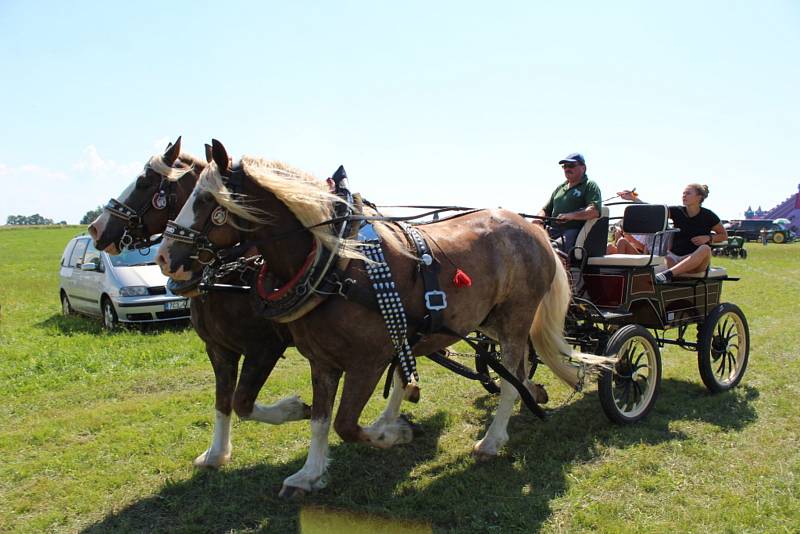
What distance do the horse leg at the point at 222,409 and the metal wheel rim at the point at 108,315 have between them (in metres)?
5.90

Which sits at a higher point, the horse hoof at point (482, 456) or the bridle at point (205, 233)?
the bridle at point (205, 233)

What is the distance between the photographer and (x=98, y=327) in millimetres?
9562

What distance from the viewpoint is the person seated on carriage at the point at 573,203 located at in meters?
5.08

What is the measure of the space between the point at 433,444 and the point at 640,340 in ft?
6.08

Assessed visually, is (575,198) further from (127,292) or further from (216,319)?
(127,292)

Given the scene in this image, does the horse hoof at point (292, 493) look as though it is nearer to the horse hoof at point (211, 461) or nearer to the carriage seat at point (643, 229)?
the horse hoof at point (211, 461)

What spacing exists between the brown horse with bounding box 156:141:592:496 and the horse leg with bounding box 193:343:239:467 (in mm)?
797

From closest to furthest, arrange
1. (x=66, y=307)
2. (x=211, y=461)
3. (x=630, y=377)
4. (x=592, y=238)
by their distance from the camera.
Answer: (x=211, y=461)
(x=630, y=377)
(x=592, y=238)
(x=66, y=307)

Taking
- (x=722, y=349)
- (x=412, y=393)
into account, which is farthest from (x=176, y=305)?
(x=722, y=349)

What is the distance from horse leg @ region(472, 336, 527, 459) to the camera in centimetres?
425

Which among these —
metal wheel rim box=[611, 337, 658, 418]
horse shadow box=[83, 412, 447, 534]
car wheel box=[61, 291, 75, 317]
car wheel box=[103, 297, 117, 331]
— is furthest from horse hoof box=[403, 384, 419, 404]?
car wheel box=[61, 291, 75, 317]

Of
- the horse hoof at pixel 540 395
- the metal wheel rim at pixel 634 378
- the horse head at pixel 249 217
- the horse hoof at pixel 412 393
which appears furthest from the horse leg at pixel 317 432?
the metal wheel rim at pixel 634 378

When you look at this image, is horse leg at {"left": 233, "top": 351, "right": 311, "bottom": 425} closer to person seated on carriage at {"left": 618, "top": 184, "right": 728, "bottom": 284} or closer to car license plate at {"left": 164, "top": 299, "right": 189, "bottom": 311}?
person seated on carriage at {"left": 618, "top": 184, "right": 728, "bottom": 284}

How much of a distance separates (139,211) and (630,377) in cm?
381
